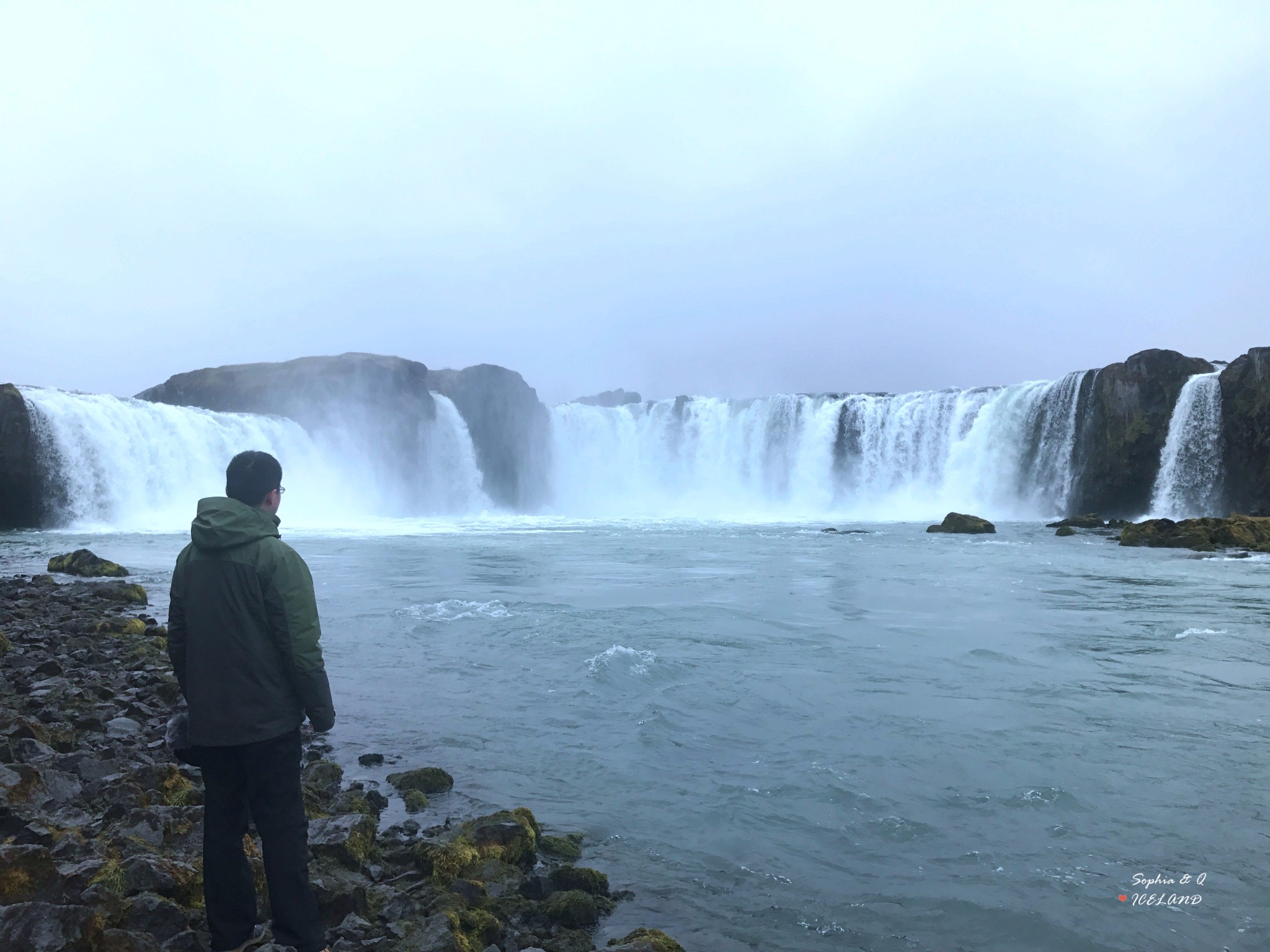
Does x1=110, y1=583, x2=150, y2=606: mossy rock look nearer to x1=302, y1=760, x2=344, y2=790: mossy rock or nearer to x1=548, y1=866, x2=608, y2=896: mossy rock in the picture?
x1=302, y1=760, x2=344, y2=790: mossy rock

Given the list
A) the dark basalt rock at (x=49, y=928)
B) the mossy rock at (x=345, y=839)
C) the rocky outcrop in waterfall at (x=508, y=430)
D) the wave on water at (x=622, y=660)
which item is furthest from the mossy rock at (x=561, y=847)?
the rocky outcrop in waterfall at (x=508, y=430)

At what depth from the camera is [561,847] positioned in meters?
4.86

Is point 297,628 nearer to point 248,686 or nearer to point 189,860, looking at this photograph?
point 248,686

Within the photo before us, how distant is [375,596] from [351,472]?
31465 millimetres

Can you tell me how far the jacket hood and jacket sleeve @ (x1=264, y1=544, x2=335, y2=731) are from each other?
121 mm

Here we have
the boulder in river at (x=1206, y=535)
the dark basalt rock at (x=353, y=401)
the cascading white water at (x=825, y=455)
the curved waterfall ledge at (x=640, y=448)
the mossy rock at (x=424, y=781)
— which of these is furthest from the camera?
the dark basalt rock at (x=353, y=401)

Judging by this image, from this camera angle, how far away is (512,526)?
36.4m

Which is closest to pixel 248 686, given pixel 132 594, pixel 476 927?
pixel 476 927

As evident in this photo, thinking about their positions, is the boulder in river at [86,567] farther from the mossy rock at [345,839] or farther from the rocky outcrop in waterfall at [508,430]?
the rocky outcrop in waterfall at [508,430]

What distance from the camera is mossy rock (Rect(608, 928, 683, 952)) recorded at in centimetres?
354

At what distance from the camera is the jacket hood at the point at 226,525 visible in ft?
9.97

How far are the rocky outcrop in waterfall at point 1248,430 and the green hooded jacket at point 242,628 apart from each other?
3539 cm

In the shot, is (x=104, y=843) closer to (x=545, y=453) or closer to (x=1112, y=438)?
(x=1112, y=438)

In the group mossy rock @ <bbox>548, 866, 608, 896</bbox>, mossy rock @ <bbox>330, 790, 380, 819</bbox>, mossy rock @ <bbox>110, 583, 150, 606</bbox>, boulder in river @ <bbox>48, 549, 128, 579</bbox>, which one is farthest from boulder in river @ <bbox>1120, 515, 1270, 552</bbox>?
boulder in river @ <bbox>48, 549, 128, 579</bbox>
